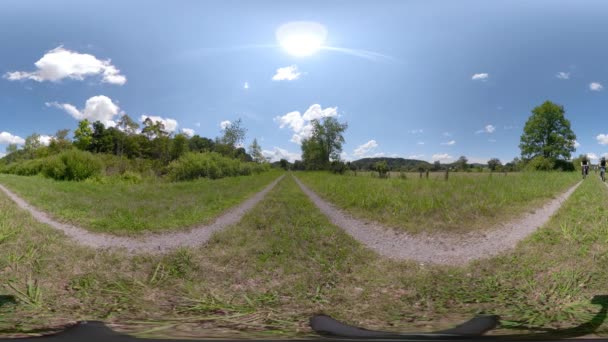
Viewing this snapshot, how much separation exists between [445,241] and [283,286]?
3.37m

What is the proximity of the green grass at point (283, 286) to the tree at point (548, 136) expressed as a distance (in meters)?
7.44

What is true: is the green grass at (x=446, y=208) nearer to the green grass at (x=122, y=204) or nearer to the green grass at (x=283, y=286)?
the green grass at (x=283, y=286)

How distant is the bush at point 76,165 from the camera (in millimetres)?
8414

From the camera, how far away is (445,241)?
4742 millimetres

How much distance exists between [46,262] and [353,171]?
91.5 ft

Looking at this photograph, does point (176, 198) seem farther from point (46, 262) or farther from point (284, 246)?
point (284, 246)

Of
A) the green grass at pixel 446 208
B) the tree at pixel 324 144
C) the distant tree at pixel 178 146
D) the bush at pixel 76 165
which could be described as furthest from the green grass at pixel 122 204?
the tree at pixel 324 144

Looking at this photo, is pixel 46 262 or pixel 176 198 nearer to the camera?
pixel 46 262

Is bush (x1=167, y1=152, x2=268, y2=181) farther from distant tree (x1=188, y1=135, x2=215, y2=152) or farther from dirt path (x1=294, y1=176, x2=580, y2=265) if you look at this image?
dirt path (x1=294, y1=176, x2=580, y2=265)

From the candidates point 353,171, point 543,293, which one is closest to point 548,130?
point 543,293

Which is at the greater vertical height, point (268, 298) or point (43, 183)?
point (43, 183)

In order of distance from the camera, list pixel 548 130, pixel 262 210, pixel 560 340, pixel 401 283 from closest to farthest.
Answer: pixel 560 340
pixel 401 283
pixel 262 210
pixel 548 130

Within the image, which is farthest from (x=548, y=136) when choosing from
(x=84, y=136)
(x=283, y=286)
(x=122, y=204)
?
(x=84, y=136)

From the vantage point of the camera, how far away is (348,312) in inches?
88.0
